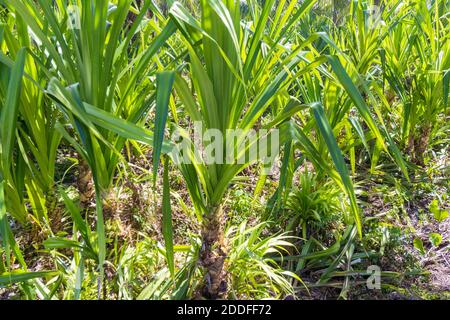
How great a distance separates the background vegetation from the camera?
70cm

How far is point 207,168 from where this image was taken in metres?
0.83

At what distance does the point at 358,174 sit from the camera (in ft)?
4.76

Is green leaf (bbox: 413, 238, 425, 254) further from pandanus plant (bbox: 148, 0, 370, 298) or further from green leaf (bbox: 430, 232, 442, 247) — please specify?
pandanus plant (bbox: 148, 0, 370, 298)

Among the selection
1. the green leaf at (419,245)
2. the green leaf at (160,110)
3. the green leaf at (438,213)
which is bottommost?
the green leaf at (419,245)

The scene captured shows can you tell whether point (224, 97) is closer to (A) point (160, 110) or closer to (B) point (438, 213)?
(A) point (160, 110)

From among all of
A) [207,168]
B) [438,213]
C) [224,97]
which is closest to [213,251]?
[207,168]

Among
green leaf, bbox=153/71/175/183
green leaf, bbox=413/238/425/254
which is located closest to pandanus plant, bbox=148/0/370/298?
green leaf, bbox=153/71/175/183

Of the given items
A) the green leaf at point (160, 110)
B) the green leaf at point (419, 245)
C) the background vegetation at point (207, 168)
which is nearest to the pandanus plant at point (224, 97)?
the background vegetation at point (207, 168)

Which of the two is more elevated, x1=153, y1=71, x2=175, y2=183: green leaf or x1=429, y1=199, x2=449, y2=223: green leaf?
x1=153, y1=71, x2=175, y2=183: green leaf

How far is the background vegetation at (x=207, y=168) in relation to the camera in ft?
2.29

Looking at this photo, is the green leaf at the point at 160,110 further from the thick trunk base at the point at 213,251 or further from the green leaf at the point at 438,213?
the green leaf at the point at 438,213
